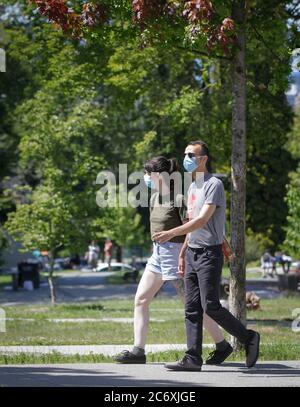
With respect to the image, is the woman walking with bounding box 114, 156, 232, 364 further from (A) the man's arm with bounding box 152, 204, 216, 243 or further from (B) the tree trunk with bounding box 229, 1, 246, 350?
(B) the tree trunk with bounding box 229, 1, 246, 350

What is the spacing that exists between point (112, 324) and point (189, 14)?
318 inches

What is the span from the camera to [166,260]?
9344mm

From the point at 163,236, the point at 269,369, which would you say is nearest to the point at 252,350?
the point at 269,369

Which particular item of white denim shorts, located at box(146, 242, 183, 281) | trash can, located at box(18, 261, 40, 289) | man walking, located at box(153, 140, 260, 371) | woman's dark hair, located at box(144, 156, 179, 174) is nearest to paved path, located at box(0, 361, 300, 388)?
man walking, located at box(153, 140, 260, 371)

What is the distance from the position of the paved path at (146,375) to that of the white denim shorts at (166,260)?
85 centimetres

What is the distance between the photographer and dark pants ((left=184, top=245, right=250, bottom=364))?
8.66 m

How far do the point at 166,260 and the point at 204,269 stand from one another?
74 cm

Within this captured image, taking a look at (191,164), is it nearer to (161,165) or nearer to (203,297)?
(161,165)

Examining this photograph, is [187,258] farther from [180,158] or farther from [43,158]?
[180,158]

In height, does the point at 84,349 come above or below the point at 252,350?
below

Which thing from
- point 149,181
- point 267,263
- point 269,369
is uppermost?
point 149,181
